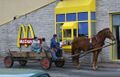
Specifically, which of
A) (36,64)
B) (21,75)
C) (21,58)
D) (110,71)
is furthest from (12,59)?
(21,75)

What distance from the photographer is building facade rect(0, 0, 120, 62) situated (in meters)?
24.6

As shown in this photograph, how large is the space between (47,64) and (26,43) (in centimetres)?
639

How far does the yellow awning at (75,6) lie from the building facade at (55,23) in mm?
219

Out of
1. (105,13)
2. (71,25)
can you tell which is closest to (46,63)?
(71,25)

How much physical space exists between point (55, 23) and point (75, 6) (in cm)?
201

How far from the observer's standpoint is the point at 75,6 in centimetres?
2538

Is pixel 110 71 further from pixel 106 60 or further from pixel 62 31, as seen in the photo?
pixel 62 31

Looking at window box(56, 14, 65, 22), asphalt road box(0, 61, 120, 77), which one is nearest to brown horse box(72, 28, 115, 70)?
asphalt road box(0, 61, 120, 77)

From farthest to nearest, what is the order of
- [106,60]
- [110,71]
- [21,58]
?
1. [106,60]
2. [21,58]
3. [110,71]

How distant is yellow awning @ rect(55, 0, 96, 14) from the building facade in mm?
219

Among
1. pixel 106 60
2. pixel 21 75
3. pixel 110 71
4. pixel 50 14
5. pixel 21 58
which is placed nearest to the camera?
pixel 21 75

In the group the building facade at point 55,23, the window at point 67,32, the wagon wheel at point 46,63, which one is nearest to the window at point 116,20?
the building facade at point 55,23

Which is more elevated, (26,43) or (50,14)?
(50,14)

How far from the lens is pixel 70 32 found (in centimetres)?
2538
